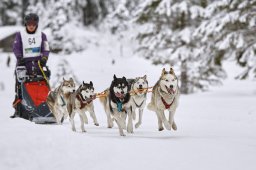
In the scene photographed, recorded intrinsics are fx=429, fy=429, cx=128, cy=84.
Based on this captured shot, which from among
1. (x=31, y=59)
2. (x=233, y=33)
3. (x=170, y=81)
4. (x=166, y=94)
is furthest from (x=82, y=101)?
(x=233, y=33)

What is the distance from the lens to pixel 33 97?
9203 mm

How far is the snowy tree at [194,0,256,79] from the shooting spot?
54.2ft

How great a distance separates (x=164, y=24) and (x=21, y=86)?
501 inches

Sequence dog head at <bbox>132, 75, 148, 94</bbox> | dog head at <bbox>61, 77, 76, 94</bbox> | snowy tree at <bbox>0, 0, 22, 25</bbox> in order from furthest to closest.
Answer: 1. snowy tree at <bbox>0, 0, 22, 25</bbox>
2. dog head at <bbox>61, 77, 76, 94</bbox>
3. dog head at <bbox>132, 75, 148, 94</bbox>

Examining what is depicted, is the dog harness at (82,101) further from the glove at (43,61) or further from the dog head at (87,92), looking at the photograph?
Result: the glove at (43,61)

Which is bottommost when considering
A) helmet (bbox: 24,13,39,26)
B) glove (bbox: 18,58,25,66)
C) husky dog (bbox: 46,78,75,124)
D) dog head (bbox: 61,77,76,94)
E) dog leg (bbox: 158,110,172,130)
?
dog leg (bbox: 158,110,172,130)

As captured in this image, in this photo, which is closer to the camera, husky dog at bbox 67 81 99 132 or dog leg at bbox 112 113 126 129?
dog leg at bbox 112 113 126 129

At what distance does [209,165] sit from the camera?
5234 mm

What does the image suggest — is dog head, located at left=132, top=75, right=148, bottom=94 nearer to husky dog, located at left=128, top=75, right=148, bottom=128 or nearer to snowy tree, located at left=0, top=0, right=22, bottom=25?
husky dog, located at left=128, top=75, right=148, bottom=128

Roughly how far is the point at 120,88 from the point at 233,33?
11.0 m

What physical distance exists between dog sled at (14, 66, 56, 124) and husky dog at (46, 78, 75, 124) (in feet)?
0.81

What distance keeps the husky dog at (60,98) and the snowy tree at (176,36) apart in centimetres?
1112

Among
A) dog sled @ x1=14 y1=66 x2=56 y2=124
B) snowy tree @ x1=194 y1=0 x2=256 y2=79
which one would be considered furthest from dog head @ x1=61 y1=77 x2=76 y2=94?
snowy tree @ x1=194 y1=0 x2=256 y2=79

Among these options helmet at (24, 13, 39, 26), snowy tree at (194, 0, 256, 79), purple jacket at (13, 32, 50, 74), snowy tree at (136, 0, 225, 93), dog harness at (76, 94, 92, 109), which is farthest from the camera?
snowy tree at (136, 0, 225, 93)
